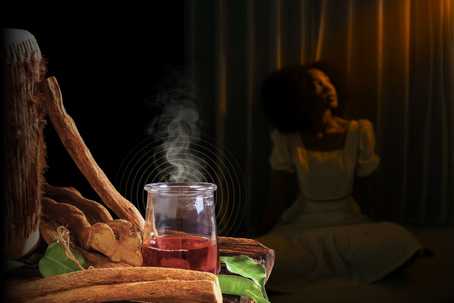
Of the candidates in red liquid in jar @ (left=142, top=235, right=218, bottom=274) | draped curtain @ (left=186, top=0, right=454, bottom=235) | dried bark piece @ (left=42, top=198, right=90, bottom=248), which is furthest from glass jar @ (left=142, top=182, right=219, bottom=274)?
draped curtain @ (left=186, top=0, right=454, bottom=235)

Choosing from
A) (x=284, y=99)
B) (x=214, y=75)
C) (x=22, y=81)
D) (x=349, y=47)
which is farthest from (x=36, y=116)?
(x=349, y=47)

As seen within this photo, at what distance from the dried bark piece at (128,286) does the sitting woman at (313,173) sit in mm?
407

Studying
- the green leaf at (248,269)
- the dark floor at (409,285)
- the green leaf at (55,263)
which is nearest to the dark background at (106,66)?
the green leaf at (55,263)

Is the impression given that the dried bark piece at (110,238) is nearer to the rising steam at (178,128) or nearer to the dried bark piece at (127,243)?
the dried bark piece at (127,243)

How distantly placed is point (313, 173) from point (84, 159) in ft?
1.34

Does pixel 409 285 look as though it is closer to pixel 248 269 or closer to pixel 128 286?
pixel 248 269

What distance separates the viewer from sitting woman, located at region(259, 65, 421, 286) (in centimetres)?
92

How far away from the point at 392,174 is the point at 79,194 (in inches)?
22.0

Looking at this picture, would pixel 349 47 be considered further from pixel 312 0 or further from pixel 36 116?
pixel 36 116

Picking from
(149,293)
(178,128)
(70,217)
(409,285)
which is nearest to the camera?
(149,293)

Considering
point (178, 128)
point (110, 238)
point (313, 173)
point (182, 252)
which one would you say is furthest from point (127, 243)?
point (313, 173)

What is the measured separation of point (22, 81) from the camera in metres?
0.71

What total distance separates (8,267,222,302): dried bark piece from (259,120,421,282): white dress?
0.41 metres

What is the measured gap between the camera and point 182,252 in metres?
0.60
